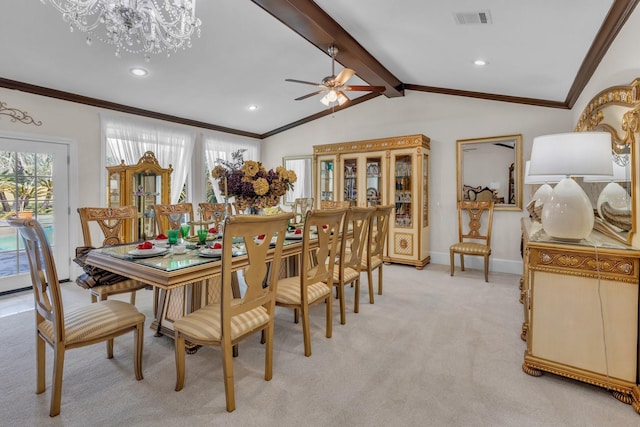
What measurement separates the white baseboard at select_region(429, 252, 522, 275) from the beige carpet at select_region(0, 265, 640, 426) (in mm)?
2120

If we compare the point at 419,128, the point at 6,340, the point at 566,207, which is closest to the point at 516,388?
the point at 566,207

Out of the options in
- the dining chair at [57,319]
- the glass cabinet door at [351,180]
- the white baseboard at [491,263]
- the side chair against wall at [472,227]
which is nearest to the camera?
the dining chair at [57,319]

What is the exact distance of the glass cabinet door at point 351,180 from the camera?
17.7 ft

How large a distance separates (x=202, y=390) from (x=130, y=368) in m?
0.60

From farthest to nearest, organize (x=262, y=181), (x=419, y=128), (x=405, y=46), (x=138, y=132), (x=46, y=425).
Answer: (x=419, y=128)
(x=138, y=132)
(x=405, y=46)
(x=262, y=181)
(x=46, y=425)

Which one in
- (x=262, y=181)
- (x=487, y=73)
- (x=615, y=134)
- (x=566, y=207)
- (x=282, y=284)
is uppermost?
(x=487, y=73)

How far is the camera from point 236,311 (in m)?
1.68

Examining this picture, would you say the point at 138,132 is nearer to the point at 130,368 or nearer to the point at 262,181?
the point at 262,181

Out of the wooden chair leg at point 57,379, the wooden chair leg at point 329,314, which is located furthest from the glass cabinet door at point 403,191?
the wooden chair leg at point 57,379

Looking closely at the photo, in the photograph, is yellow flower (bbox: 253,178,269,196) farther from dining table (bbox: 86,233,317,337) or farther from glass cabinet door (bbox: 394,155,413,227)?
glass cabinet door (bbox: 394,155,413,227)

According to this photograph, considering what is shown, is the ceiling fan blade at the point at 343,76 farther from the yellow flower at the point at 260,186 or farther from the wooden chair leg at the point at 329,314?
the wooden chair leg at the point at 329,314

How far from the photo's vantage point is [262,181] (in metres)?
2.36

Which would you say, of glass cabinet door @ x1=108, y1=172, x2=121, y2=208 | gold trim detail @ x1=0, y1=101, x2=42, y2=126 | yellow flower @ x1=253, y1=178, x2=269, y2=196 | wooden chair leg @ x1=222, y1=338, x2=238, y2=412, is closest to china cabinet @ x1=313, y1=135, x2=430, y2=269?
yellow flower @ x1=253, y1=178, x2=269, y2=196

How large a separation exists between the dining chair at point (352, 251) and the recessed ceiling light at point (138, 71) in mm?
2976
